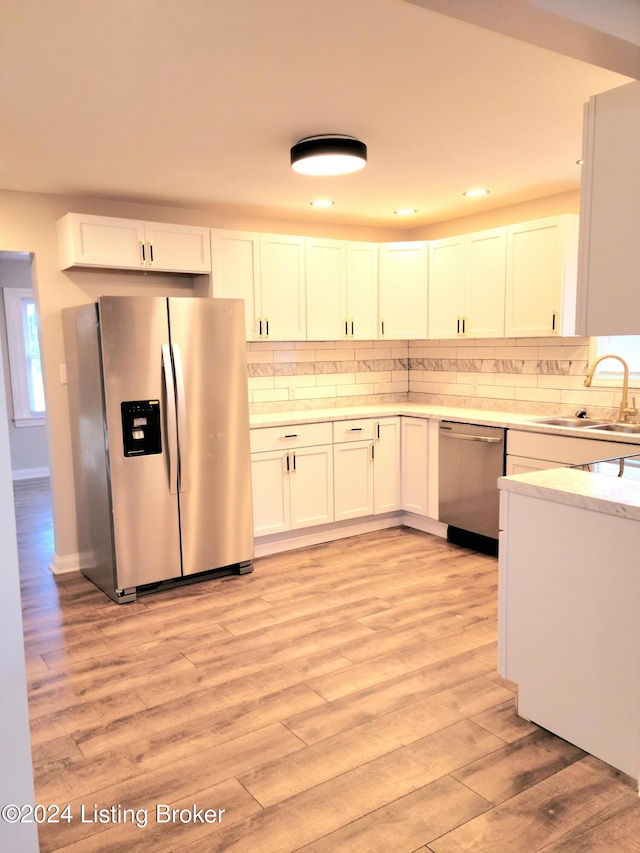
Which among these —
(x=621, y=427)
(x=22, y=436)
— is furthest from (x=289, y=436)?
(x=22, y=436)

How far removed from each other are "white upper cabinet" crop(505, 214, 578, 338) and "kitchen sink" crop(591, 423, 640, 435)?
2.02 feet

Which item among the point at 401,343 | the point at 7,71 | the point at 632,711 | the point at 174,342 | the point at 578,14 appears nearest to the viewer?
the point at 578,14

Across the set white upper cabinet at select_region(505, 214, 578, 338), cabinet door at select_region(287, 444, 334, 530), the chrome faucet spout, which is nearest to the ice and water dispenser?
cabinet door at select_region(287, 444, 334, 530)

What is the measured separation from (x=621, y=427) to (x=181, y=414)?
2605mm

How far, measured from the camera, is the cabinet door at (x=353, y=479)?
180 inches

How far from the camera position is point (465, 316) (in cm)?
461

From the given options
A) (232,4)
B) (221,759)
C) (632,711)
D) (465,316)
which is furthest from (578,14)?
(465,316)

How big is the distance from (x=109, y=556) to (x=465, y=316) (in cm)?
293

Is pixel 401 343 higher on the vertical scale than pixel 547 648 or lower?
higher

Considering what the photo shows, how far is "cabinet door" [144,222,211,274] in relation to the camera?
3971 mm

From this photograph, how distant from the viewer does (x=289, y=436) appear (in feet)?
14.1

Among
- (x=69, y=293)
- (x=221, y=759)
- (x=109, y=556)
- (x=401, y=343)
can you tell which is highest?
(x=69, y=293)

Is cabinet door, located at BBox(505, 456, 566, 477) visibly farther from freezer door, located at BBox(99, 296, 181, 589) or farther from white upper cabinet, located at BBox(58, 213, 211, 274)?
white upper cabinet, located at BBox(58, 213, 211, 274)

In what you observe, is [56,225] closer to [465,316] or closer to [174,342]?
[174,342]
